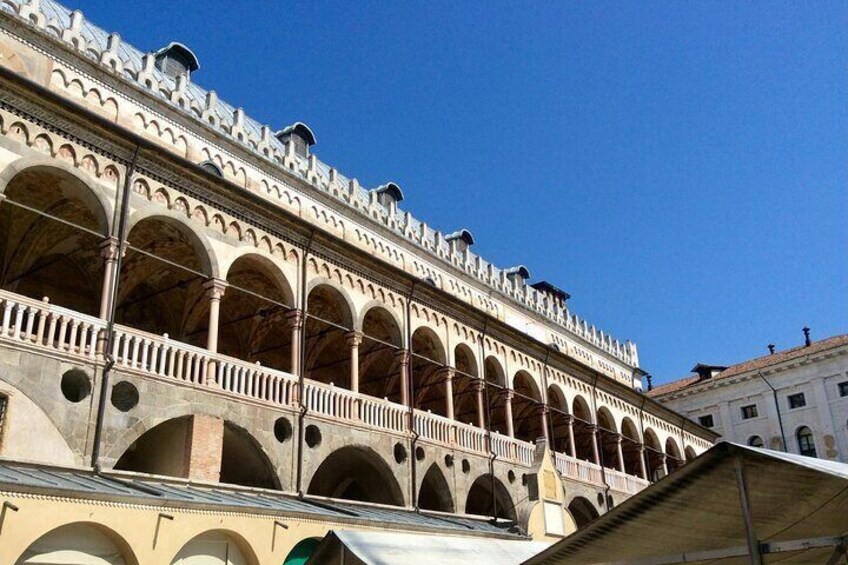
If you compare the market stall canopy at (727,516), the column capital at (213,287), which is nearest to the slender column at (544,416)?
the column capital at (213,287)

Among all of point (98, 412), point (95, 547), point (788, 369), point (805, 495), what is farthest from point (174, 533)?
point (788, 369)

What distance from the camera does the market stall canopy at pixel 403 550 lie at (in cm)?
826

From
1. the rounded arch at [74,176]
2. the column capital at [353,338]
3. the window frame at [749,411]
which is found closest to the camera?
the rounded arch at [74,176]

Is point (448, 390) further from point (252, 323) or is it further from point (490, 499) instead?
point (252, 323)

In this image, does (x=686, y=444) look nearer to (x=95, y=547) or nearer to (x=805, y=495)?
(x=95, y=547)

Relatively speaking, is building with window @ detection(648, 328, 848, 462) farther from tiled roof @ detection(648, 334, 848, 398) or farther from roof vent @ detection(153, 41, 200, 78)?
roof vent @ detection(153, 41, 200, 78)

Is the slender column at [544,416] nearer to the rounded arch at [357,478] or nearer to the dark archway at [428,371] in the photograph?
the dark archway at [428,371]

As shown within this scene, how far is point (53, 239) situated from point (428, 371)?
12905 millimetres

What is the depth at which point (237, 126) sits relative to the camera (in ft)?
83.9

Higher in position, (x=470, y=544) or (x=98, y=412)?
(x=98, y=412)

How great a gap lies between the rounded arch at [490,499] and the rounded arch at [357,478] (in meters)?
3.58

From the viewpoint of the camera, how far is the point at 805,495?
5.86 meters

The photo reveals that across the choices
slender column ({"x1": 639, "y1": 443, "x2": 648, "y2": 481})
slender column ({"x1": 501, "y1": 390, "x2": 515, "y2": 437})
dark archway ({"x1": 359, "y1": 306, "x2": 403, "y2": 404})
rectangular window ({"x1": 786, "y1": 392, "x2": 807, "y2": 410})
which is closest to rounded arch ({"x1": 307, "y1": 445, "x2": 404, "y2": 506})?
dark archway ({"x1": 359, "y1": 306, "x2": 403, "y2": 404})

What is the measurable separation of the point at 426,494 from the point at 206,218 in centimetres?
1206
